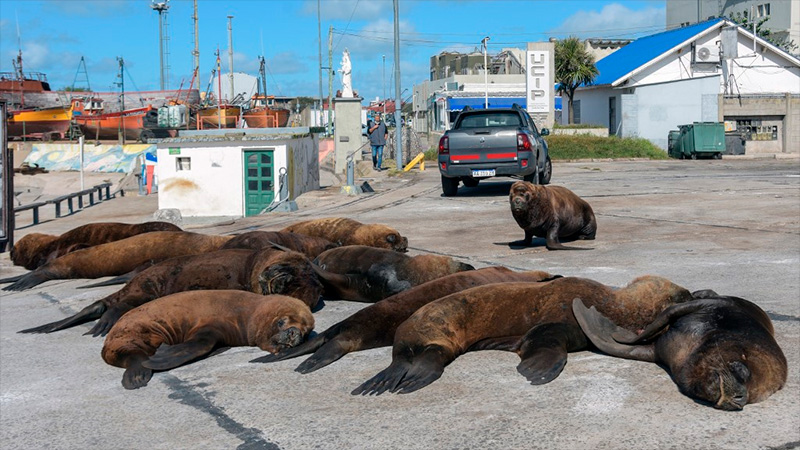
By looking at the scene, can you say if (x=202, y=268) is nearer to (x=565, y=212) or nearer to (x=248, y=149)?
(x=565, y=212)

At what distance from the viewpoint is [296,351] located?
21.2 ft

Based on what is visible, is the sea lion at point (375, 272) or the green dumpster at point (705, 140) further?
the green dumpster at point (705, 140)

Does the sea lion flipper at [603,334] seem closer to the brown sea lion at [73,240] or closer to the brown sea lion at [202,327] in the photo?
the brown sea lion at [202,327]

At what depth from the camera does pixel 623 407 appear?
17.0ft

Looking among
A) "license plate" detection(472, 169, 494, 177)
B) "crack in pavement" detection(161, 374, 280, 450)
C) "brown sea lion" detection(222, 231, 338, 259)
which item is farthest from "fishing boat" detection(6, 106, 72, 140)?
"crack in pavement" detection(161, 374, 280, 450)

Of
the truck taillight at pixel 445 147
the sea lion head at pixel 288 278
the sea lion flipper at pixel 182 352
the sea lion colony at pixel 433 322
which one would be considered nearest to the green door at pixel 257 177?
the truck taillight at pixel 445 147

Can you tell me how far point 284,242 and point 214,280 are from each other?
180cm

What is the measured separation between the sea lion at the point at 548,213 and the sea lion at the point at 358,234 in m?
1.83

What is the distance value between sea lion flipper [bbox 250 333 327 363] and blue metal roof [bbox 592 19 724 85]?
45.6 m

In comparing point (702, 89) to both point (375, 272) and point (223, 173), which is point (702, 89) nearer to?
point (223, 173)

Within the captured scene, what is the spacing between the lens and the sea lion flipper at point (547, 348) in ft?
18.5

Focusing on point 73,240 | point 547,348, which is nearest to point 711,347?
point 547,348

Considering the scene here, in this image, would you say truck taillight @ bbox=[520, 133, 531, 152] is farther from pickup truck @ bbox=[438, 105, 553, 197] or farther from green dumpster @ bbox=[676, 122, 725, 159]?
green dumpster @ bbox=[676, 122, 725, 159]

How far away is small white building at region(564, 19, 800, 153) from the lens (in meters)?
47.2
